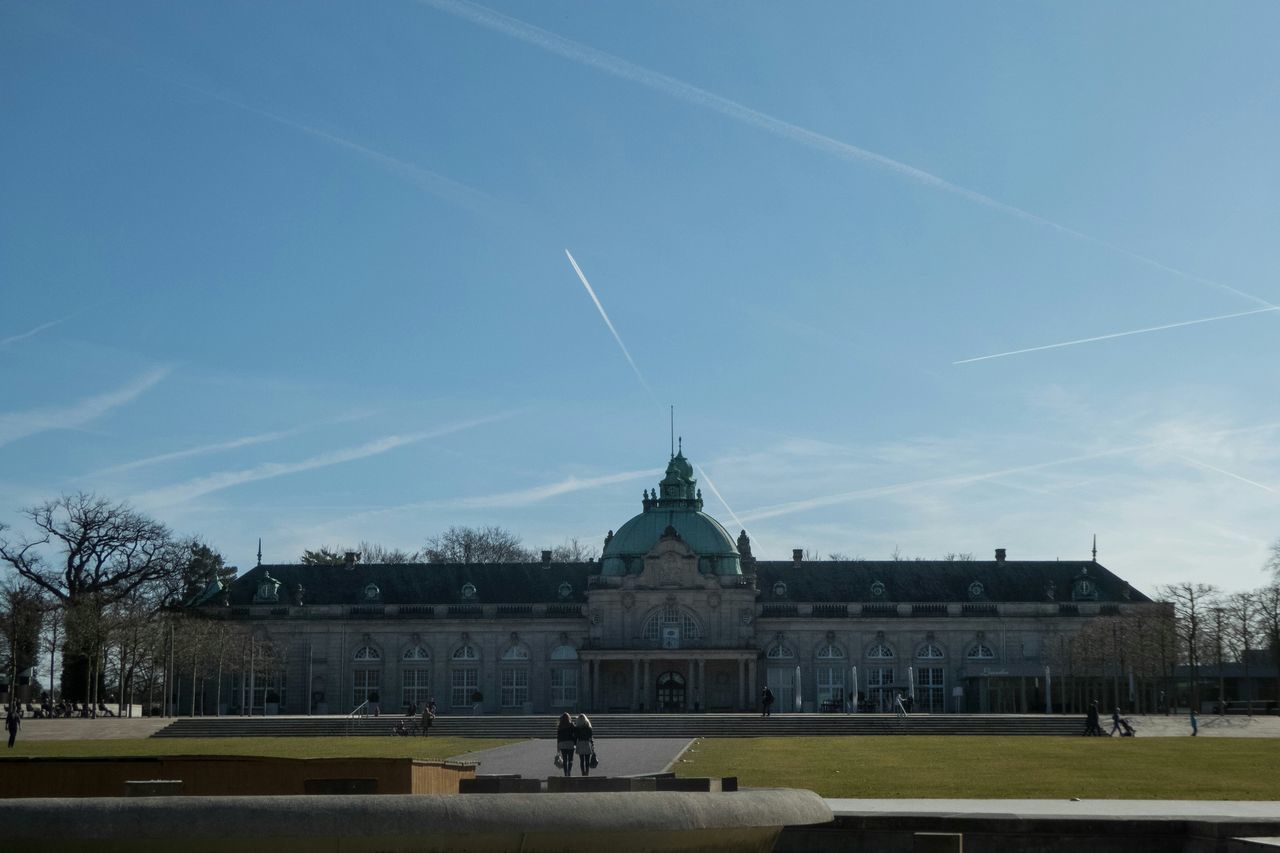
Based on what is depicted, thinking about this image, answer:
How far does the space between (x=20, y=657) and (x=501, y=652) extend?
93.9ft

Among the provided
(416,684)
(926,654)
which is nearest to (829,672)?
(926,654)

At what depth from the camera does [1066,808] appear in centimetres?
2131

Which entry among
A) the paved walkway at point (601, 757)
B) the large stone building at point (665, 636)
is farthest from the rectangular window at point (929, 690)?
the paved walkway at point (601, 757)

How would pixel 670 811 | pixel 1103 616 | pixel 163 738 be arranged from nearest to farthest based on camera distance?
pixel 670 811 → pixel 163 738 → pixel 1103 616

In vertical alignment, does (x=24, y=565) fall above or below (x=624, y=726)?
above

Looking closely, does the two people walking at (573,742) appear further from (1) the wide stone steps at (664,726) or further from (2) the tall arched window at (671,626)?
(2) the tall arched window at (671,626)

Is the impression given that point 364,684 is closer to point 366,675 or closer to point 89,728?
point 366,675

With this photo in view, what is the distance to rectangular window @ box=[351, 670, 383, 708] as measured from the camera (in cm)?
9844

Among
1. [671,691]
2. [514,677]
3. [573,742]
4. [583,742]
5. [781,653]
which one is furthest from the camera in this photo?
[514,677]

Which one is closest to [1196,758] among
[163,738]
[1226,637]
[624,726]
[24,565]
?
[624,726]

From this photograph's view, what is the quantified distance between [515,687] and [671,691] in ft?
33.0

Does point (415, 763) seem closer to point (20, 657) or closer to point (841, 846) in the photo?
point (841, 846)

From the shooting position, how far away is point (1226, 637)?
86438 mm

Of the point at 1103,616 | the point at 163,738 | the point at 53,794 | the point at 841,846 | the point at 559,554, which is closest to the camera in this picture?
the point at 53,794
